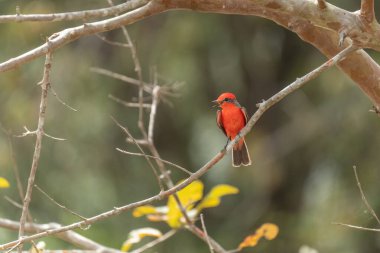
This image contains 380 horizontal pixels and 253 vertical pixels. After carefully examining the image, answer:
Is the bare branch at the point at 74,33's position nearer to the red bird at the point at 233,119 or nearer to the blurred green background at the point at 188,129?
the red bird at the point at 233,119

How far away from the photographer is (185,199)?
4148mm

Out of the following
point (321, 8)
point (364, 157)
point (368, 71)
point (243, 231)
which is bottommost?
point (243, 231)

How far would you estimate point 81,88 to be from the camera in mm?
6820

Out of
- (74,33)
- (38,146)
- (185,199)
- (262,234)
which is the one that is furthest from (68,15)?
(262,234)

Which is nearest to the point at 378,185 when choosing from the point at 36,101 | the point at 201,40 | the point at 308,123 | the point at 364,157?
the point at 364,157

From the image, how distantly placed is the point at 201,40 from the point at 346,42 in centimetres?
333

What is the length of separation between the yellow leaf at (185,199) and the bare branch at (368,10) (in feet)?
4.41

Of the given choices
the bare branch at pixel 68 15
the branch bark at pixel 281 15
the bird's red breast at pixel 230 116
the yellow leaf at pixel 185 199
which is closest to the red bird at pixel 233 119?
the bird's red breast at pixel 230 116

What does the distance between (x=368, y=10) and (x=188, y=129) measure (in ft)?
13.6

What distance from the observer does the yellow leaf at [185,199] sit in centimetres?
411

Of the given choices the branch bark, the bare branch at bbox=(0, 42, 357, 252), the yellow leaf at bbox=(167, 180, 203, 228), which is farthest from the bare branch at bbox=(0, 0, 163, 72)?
the yellow leaf at bbox=(167, 180, 203, 228)

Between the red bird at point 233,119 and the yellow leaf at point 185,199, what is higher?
the red bird at point 233,119

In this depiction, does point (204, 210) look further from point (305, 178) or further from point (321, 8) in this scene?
point (321, 8)

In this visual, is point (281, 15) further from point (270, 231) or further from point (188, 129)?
point (188, 129)
